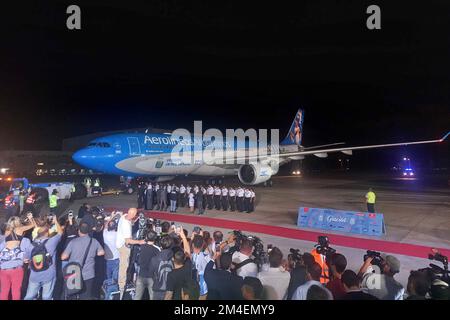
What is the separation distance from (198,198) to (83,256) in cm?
994

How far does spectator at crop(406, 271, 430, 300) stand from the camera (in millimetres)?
4203

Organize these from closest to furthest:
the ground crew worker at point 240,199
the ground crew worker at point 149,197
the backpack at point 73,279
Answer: the backpack at point 73,279, the ground crew worker at point 240,199, the ground crew worker at point 149,197

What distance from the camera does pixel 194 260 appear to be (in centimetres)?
612

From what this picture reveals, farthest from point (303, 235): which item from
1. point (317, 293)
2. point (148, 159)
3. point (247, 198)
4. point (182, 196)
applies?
point (148, 159)

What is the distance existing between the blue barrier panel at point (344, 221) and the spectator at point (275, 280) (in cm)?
744

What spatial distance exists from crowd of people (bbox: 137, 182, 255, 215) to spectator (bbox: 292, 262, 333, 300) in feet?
33.5

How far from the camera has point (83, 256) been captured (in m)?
5.48

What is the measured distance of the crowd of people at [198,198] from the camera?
15.3 metres

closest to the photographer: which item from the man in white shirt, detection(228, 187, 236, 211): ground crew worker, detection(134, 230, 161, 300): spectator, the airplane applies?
detection(134, 230, 161, 300): spectator

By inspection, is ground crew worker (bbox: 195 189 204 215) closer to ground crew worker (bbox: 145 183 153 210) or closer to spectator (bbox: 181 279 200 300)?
ground crew worker (bbox: 145 183 153 210)

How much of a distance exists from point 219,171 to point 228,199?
8.61 m

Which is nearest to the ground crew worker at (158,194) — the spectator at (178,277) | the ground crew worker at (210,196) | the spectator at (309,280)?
the ground crew worker at (210,196)

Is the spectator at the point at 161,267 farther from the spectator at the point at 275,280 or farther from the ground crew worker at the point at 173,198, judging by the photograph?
the ground crew worker at the point at 173,198
